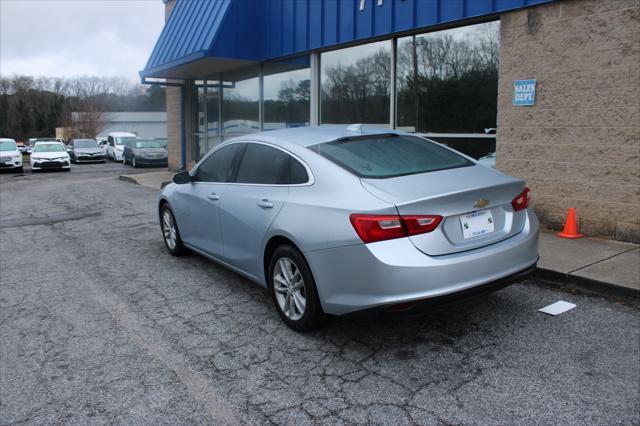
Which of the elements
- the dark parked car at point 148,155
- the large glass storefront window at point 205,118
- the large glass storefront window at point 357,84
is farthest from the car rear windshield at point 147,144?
the large glass storefront window at point 357,84

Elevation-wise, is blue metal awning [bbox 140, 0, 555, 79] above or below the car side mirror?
above

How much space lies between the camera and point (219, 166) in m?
5.50

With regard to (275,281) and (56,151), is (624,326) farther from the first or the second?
(56,151)

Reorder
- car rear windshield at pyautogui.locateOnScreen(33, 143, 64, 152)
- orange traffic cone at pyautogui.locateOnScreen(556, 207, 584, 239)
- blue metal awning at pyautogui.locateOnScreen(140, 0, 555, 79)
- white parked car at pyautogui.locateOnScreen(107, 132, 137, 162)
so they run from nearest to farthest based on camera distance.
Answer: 1. orange traffic cone at pyautogui.locateOnScreen(556, 207, 584, 239)
2. blue metal awning at pyautogui.locateOnScreen(140, 0, 555, 79)
3. car rear windshield at pyautogui.locateOnScreen(33, 143, 64, 152)
4. white parked car at pyautogui.locateOnScreen(107, 132, 137, 162)

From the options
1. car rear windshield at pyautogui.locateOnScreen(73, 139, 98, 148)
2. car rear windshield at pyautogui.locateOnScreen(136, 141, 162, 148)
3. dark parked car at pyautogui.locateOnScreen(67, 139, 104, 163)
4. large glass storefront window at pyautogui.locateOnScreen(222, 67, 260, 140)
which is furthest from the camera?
car rear windshield at pyautogui.locateOnScreen(73, 139, 98, 148)

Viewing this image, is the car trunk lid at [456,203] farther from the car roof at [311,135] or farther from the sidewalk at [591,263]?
the sidewalk at [591,263]

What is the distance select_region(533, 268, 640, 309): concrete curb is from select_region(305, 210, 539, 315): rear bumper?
1.58 m

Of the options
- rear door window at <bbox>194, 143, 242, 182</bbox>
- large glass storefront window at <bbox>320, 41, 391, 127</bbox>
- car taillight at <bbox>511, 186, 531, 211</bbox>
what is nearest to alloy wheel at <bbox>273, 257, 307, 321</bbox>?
rear door window at <bbox>194, 143, 242, 182</bbox>

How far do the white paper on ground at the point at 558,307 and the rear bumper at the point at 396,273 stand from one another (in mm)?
935

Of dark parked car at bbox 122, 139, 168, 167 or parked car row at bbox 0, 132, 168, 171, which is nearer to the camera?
parked car row at bbox 0, 132, 168, 171

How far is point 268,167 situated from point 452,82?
4.93 m

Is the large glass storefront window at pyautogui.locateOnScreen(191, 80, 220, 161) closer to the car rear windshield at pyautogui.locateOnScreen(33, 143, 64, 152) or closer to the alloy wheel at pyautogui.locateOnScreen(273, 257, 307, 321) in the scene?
the car rear windshield at pyautogui.locateOnScreen(33, 143, 64, 152)

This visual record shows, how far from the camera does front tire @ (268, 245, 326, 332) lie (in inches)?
155

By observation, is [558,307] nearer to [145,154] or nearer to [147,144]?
[145,154]
